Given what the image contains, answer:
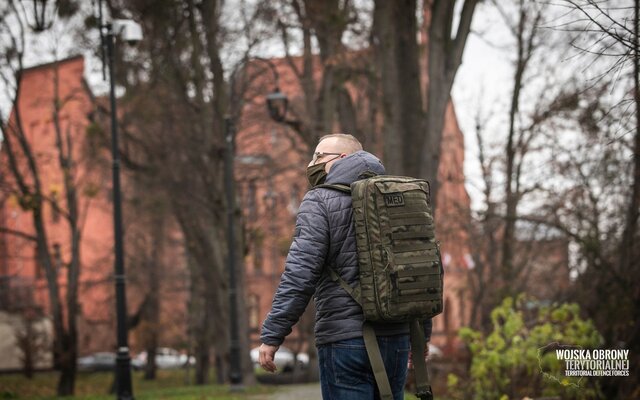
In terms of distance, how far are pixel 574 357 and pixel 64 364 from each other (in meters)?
21.7

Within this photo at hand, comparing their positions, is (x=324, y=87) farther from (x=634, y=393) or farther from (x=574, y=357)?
(x=574, y=357)

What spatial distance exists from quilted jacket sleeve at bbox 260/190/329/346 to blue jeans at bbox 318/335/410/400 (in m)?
0.24

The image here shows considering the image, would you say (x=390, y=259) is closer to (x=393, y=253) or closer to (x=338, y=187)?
(x=393, y=253)

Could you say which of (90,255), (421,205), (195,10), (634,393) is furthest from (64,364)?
(90,255)

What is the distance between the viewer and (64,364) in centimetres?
2727

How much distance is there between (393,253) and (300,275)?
18.6 inches

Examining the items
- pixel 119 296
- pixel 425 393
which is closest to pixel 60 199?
pixel 119 296

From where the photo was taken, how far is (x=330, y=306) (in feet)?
16.5

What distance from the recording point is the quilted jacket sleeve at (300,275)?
196 inches

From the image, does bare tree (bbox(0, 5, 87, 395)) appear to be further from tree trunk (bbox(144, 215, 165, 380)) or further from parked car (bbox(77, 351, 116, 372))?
parked car (bbox(77, 351, 116, 372))

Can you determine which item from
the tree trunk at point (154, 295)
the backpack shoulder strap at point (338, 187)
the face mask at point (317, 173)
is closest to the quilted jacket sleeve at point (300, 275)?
the backpack shoulder strap at point (338, 187)

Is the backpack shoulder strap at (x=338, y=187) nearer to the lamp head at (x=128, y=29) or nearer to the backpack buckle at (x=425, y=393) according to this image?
the backpack buckle at (x=425, y=393)

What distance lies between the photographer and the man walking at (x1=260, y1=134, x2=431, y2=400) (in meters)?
4.98

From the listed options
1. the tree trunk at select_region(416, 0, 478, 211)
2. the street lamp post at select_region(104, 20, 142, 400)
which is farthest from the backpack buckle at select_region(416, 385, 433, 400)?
the street lamp post at select_region(104, 20, 142, 400)
